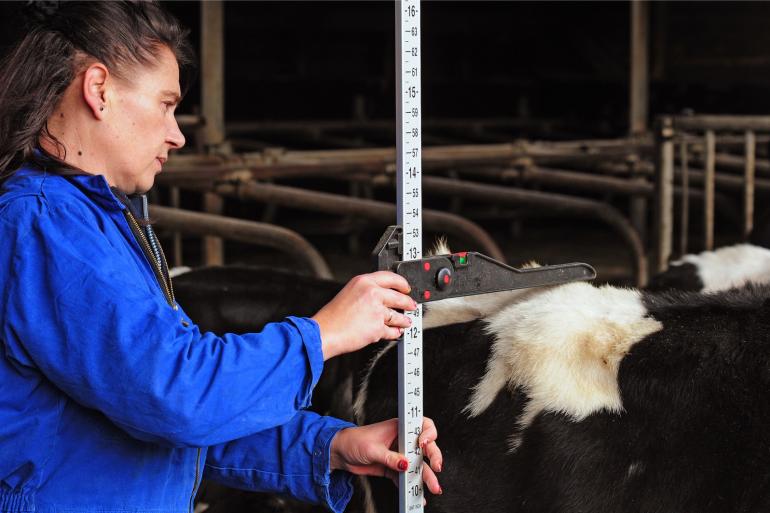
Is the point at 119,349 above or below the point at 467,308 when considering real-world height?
above

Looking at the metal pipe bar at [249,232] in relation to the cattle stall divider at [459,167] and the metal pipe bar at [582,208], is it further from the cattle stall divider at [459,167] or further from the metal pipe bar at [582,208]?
the metal pipe bar at [582,208]

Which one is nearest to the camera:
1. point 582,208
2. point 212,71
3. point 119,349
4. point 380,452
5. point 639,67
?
point 119,349

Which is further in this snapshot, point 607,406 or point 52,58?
point 607,406

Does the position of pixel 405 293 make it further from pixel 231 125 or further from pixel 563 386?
pixel 231 125

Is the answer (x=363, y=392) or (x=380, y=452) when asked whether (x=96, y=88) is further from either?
(x=363, y=392)

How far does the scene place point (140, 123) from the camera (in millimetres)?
1451

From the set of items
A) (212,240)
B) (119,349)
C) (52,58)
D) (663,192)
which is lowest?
(212,240)

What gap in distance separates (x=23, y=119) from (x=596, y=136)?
26.0ft

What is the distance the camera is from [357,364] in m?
2.36

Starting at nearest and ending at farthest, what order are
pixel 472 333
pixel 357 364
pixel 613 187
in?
pixel 472 333, pixel 357 364, pixel 613 187

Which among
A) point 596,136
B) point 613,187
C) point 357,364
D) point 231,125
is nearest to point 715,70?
point 596,136

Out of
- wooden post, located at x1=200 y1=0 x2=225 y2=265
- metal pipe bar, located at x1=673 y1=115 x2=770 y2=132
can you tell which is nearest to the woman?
metal pipe bar, located at x1=673 y1=115 x2=770 y2=132

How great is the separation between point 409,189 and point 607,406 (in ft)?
1.89

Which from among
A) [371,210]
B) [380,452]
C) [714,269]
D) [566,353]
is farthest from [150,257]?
[714,269]
